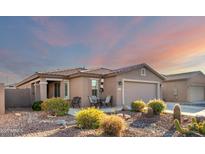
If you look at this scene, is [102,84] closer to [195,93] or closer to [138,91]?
[138,91]

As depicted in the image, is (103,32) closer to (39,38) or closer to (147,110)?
(39,38)

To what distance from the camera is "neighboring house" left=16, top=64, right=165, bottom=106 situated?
53.6 feet

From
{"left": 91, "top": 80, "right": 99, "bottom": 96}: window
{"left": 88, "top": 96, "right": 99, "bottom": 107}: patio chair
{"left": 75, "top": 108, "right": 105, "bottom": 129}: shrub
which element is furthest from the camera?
{"left": 91, "top": 80, "right": 99, "bottom": 96}: window

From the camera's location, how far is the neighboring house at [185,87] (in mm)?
24119

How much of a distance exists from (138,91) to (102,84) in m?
3.08

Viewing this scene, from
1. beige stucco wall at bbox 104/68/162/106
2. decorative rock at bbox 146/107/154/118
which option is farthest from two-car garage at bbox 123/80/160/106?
decorative rock at bbox 146/107/154/118

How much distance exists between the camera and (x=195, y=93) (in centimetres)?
2502

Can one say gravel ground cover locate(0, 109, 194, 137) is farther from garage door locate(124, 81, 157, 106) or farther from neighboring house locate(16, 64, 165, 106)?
garage door locate(124, 81, 157, 106)

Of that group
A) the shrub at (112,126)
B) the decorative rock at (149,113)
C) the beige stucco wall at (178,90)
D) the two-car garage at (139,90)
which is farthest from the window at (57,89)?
the beige stucco wall at (178,90)

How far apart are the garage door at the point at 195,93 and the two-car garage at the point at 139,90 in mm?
7196

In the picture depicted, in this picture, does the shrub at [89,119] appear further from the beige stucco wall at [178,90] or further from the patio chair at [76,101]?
the beige stucco wall at [178,90]
